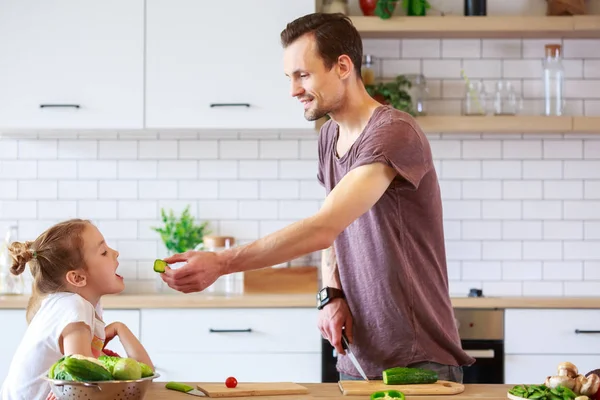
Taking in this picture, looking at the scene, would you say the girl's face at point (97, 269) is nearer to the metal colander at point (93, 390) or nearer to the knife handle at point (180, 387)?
the knife handle at point (180, 387)

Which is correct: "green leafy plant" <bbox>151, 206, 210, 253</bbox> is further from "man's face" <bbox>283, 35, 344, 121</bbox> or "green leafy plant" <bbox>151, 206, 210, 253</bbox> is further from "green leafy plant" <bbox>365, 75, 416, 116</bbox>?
"man's face" <bbox>283, 35, 344, 121</bbox>

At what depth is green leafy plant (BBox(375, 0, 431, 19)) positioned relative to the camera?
4.36m

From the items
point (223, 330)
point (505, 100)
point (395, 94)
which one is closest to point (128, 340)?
point (223, 330)

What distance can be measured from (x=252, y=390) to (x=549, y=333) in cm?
227

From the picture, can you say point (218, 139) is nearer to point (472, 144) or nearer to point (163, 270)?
point (472, 144)

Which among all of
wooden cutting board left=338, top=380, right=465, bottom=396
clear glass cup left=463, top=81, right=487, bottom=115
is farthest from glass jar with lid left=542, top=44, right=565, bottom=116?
wooden cutting board left=338, top=380, right=465, bottom=396

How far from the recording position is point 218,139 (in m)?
4.68

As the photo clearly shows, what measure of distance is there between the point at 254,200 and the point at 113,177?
0.76 meters

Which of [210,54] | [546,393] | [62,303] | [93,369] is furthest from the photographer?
[210,54]

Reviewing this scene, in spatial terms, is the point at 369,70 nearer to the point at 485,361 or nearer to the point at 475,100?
the point at 475,100

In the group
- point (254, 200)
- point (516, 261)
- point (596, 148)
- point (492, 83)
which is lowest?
point (516, 261)

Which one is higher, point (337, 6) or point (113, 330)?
point (337, 6)

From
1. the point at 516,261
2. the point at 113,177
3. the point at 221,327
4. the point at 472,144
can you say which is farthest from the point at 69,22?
the point at 516,261

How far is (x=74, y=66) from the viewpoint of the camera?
14.0ft
